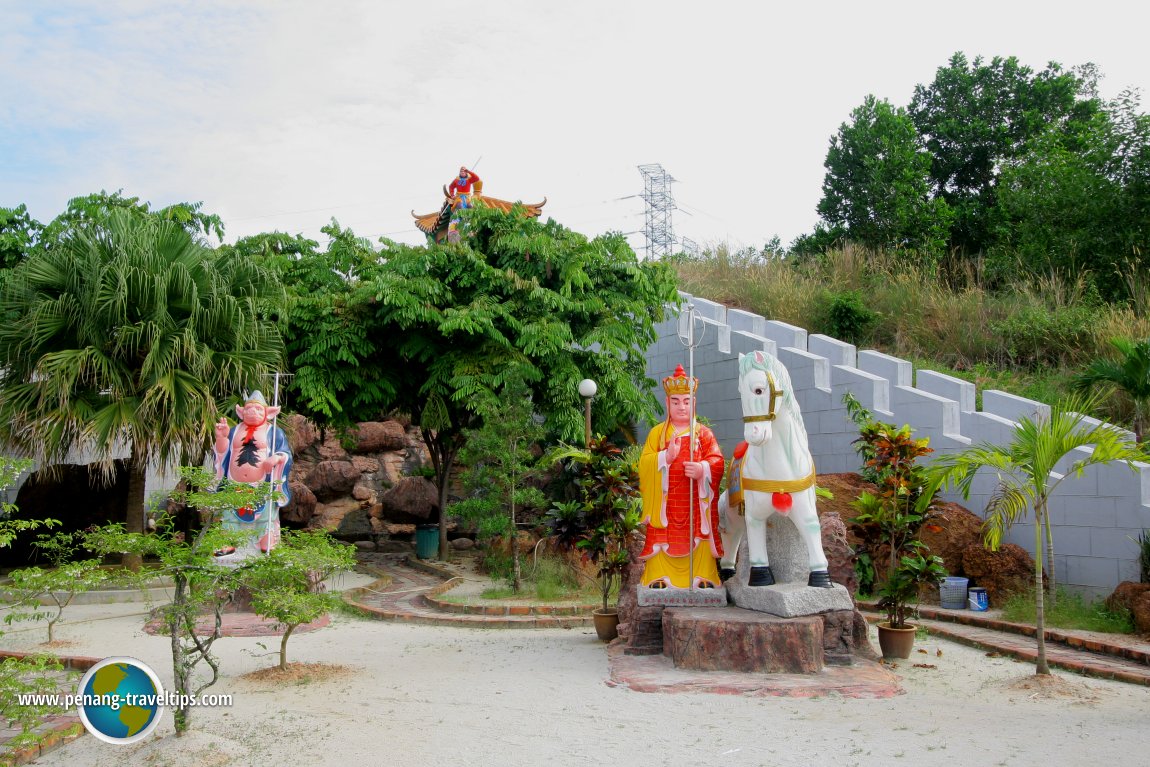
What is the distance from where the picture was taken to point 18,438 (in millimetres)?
11734

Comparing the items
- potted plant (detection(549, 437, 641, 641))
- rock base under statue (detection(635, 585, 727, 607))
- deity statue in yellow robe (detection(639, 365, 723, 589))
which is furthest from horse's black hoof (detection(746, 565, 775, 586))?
potted plant (detection(549, 437, 641, 641))

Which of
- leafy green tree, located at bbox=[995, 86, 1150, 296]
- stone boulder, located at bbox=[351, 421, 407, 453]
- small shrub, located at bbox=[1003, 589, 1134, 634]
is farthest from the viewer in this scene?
stone boulder, located at bbox=[351, 421, 407, 453]

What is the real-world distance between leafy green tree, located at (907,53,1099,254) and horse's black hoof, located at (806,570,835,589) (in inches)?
766

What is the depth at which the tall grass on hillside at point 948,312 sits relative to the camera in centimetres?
1452

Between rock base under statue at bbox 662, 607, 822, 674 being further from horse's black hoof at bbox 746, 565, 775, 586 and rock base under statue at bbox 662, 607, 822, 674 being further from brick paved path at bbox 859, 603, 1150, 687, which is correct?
brick paved path at bbox 859, 603, 1150, 687

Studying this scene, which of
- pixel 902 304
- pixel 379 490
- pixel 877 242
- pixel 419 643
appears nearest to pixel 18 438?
pixel 419 643

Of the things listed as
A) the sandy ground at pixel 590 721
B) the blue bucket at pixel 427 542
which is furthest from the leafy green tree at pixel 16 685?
the blue bucket at pixel 427 542

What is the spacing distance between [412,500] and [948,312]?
12.0m

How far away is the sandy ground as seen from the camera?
5.30 meters

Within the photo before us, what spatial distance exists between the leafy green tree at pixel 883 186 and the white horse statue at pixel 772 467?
16.5m

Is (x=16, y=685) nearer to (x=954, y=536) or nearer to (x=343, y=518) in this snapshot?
(x=954, y=536)

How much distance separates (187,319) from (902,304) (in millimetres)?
13137

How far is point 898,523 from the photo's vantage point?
27.8ft

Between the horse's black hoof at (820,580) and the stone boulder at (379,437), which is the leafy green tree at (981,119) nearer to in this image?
the stone boulder at (379,437)
